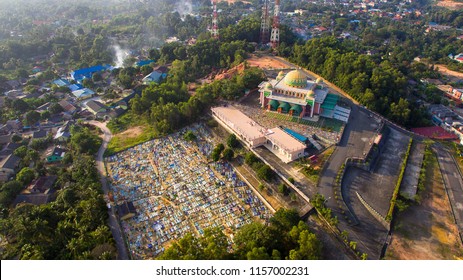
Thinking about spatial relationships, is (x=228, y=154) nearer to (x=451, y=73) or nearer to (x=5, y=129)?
(x=5, y=129)

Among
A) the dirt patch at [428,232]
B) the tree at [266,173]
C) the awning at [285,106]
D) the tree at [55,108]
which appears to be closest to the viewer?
the dirt patch at [428,232]

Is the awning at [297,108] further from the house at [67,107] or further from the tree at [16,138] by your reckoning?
the tree at [16,138]

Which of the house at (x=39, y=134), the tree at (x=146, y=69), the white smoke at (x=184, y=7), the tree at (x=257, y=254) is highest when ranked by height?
the tree at (x=257, y=254)

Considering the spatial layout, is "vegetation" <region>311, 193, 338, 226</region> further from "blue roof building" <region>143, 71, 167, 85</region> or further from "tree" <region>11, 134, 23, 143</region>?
"blue roof building" <region>143, 71, 167, 85</region>

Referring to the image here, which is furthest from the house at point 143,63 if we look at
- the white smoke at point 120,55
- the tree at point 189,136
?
the tree at point 189,136

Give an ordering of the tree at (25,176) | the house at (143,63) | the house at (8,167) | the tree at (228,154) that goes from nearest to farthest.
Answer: the tree at (25,176) < the tree at (228,154) < the house at (8,167) < the house at (143,63)

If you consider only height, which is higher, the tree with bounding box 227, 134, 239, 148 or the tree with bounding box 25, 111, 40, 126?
the tree with bounding box 227, 134, 239, 148

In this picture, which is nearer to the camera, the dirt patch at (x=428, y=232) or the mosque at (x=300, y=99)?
the dirt patch at (x=428, y=232)

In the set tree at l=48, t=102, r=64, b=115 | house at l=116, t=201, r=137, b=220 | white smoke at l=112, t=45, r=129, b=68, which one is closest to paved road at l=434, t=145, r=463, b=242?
house at l=116, t=201, r=137, b=220
